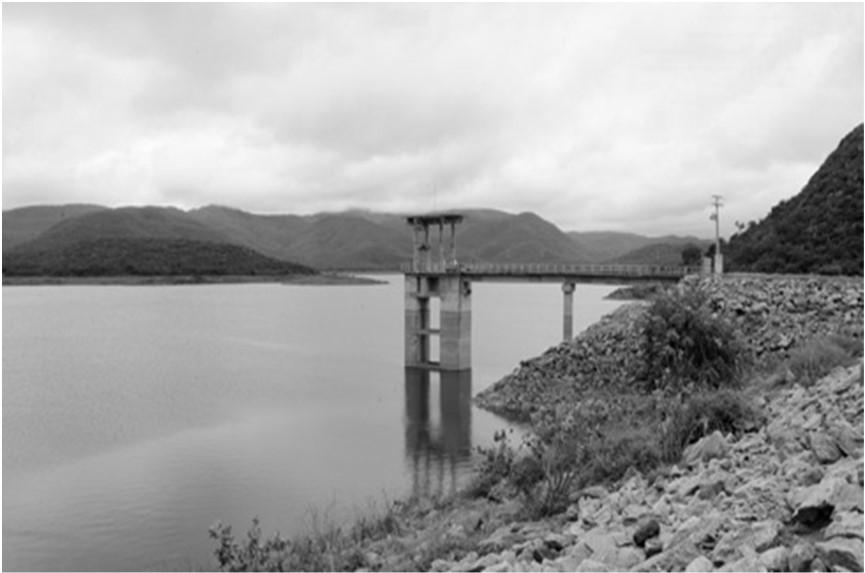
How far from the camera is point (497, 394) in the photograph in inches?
1387

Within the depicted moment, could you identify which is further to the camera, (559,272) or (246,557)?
(559,272)

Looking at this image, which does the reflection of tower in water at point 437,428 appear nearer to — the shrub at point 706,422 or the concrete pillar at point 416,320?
the concrete pillar at point 416,320

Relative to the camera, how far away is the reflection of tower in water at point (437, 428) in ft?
75.5

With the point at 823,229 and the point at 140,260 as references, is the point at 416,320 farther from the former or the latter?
the point at 140,260

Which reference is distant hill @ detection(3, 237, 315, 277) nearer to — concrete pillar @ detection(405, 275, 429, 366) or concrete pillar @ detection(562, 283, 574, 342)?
concrete pillar @ detection(405, 275, 429, 366)

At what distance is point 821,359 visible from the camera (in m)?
14.9

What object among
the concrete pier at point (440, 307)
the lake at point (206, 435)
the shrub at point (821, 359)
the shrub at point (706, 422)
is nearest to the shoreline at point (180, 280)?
the lake at point (206, 435)

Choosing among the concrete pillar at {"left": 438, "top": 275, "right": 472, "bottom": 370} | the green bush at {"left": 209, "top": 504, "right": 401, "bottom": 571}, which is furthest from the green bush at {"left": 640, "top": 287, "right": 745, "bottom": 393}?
the concrete pillar at {"left": 438, "top": 275, "right": 472, "bottom": 370}

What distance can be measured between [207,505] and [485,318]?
2617 inches

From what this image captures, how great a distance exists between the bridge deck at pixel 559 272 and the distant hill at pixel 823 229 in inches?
391

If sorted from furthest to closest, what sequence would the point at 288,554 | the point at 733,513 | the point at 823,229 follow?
the point at 823,229 < the point at 288,554 < the point at 733,513

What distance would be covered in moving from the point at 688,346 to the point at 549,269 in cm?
2400

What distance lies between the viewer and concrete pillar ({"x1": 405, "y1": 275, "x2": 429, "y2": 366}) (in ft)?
156

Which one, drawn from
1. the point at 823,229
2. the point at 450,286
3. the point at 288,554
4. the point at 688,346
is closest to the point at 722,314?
the point at 688,346
